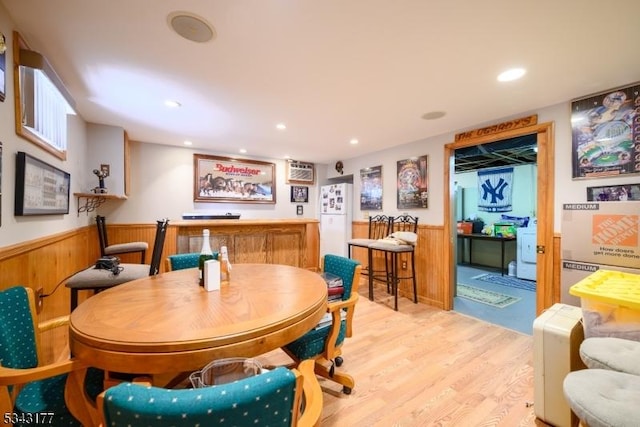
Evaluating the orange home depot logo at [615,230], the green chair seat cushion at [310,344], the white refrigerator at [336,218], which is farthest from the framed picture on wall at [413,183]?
the green chair seat cushion at [310,344]

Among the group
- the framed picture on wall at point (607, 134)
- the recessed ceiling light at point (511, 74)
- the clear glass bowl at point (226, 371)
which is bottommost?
the clear glass bowl at point (226, 371)

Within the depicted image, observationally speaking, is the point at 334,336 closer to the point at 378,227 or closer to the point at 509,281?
the point at 378,227

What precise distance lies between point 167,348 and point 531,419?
2.18 metres

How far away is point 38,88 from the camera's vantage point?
1.82 meters

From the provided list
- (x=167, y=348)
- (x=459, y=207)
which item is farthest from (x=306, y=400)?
(x=459, y=207)

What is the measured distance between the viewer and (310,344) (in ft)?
5.19

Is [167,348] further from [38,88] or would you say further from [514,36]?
[514,36]

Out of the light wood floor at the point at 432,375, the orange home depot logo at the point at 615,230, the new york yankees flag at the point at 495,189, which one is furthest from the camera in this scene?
the new york yankees flag at the point at 495,189

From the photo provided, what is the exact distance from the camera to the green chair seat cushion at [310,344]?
5.15 ft

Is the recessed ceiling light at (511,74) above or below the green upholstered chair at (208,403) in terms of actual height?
above

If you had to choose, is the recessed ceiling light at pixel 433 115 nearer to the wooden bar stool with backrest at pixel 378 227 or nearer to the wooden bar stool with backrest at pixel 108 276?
the wooden bar stool with backrest at pixel 378 227

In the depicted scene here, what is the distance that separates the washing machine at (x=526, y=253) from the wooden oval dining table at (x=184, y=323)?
16.0 ft

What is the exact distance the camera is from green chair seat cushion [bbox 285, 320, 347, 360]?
61.7 inches

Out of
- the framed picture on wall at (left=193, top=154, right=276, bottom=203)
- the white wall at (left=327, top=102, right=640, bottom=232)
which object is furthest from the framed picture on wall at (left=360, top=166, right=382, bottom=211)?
the framed picture on wall at (left=193, top=154, right=276, bottom=203)
